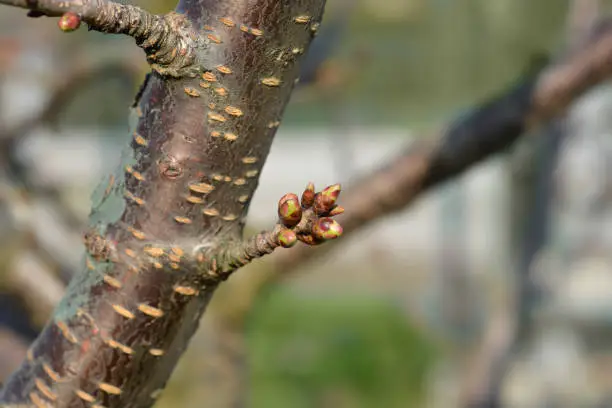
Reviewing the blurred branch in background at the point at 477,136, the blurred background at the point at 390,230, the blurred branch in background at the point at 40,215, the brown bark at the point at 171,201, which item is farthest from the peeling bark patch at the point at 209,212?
the blurred branch in background at the point at 40,215

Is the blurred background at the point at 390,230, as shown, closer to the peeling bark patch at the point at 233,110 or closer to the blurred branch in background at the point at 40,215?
the blurred branch in background at the point at 40,215

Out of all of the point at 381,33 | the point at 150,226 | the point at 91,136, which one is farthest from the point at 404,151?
the point at 91,136

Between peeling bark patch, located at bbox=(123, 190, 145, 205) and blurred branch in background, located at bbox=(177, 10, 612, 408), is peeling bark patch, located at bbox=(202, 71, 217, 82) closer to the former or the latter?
peeling bark patch, located at bbox=(123, 190, 145, 205)

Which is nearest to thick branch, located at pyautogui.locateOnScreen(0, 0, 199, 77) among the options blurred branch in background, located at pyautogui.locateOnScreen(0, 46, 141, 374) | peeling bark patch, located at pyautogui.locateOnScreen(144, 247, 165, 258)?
peeling bark patch, located at pyautogui.locateOnScreen(144, 247, 165, 258)

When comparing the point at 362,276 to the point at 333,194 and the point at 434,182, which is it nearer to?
the point at 434,182

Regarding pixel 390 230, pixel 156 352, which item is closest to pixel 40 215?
pixel 156 352

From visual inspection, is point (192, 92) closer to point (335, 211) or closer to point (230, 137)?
point (230, 137)
